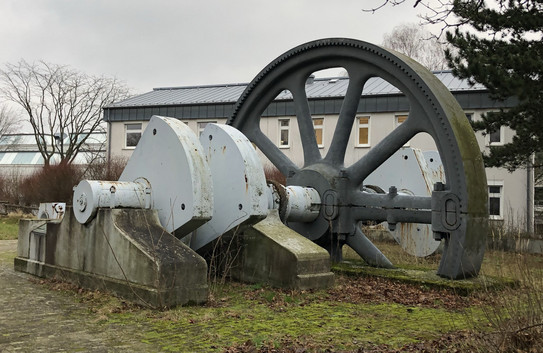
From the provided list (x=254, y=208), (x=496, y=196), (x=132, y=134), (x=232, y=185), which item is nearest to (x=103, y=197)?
(x=232, y=185)

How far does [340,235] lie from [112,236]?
337cm

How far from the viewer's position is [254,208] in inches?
257

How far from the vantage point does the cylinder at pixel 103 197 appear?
20.0 feet

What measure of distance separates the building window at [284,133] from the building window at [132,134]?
6997 millimetres

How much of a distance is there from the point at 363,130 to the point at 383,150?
16396 mm

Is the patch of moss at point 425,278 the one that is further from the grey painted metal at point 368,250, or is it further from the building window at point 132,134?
the building window at point 132,134

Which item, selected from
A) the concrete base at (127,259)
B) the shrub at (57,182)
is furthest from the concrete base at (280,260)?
the shrub at (57,182)

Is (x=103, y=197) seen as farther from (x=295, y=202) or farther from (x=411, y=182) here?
(x=411, y=182)

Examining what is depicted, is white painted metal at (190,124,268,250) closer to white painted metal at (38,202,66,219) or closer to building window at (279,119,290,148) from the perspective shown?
white painted metal at (38,202,66,219)

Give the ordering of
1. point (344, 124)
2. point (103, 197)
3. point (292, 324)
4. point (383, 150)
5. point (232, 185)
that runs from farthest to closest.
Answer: point (344, 124) < point (383, 150) < point (232, 185) < point (103, 197) < point (292, 324)

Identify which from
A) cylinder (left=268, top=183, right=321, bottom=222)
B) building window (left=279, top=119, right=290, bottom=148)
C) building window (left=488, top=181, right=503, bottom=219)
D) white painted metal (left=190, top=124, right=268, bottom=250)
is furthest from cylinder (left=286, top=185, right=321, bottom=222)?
building window (left=279, top=119, right=290, bottom=148)

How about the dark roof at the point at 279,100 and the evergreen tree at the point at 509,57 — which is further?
the dark roof at the point at 279,100

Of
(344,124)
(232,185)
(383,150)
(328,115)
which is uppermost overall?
(328,115)

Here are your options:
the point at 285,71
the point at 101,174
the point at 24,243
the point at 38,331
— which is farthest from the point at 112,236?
→ the point at 101,174
